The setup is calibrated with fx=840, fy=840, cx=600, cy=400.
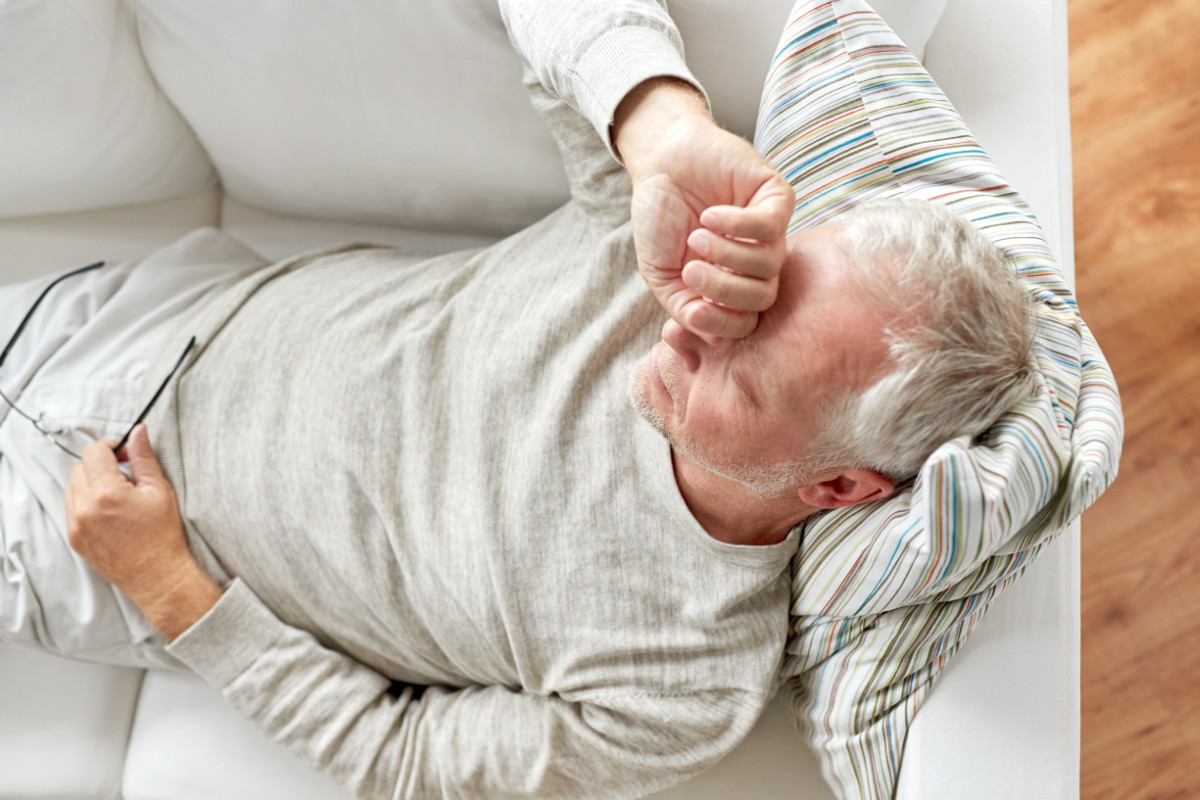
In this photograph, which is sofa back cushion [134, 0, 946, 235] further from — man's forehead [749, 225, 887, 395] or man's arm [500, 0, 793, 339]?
man's forehead [749, 225, 887, 395]

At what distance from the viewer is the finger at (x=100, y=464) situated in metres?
1.11

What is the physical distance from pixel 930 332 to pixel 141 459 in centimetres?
101

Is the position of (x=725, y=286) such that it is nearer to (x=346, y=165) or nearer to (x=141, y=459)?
(x=346, y=165)

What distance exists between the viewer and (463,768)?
1.05 m

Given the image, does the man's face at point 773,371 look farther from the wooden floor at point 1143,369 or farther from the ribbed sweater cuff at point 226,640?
the wooden floor at point 1143,369

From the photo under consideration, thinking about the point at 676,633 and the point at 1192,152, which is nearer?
the point at 676,633

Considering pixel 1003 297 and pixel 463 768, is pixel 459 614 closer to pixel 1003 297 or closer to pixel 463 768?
pixel 463 768

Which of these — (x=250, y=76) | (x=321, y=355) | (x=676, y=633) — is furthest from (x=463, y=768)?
(x=250, y=76)

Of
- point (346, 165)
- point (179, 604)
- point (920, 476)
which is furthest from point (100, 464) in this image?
point (920, 476)

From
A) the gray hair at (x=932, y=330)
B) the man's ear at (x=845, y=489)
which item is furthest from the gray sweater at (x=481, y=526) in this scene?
the gray hair at (x=932, y=330)

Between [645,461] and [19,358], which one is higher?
[19,358]

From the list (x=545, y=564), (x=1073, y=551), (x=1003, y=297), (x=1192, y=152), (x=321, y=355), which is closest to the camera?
(x=1003, y=297)

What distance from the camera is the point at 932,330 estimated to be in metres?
0.77

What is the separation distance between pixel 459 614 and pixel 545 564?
143 mm
